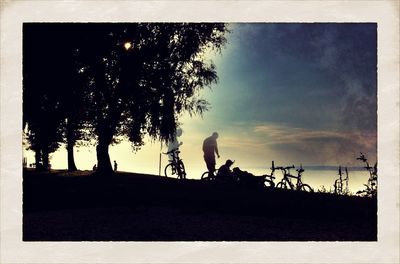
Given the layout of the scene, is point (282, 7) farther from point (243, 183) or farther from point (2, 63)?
point (243, 183)

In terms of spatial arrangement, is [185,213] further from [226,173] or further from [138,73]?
[138,73]

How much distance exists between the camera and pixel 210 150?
1744 cm

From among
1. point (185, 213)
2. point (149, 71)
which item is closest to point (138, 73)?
point (149, 71)

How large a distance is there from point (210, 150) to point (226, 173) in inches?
39.8

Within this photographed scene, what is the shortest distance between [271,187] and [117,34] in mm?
7062

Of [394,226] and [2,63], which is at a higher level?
[2,63]

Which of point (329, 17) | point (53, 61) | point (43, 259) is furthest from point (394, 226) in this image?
point (53, 61)

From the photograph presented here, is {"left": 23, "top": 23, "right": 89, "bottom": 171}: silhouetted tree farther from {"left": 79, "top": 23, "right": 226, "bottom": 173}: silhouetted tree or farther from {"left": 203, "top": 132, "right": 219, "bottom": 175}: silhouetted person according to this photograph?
{"left": 203, "top": 132, "right": 219, "bottom": 175}: silhouetted person

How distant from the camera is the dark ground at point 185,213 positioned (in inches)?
403

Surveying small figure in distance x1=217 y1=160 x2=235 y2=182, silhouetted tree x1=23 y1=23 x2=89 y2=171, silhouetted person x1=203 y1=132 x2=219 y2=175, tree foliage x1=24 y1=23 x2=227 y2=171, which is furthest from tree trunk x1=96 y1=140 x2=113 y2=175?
small figure in distance x1=217 y1=160 x2=235 y2=182

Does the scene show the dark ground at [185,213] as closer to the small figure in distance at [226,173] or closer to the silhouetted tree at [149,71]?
the small figure in distance at [226,173]

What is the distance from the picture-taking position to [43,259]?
9055mm

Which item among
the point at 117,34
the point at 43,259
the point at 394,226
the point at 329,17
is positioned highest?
the point at 117,34

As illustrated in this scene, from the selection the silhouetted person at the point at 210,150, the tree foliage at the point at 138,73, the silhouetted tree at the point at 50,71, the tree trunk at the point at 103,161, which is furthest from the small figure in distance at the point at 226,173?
the tree trunk at the point at 103,161
